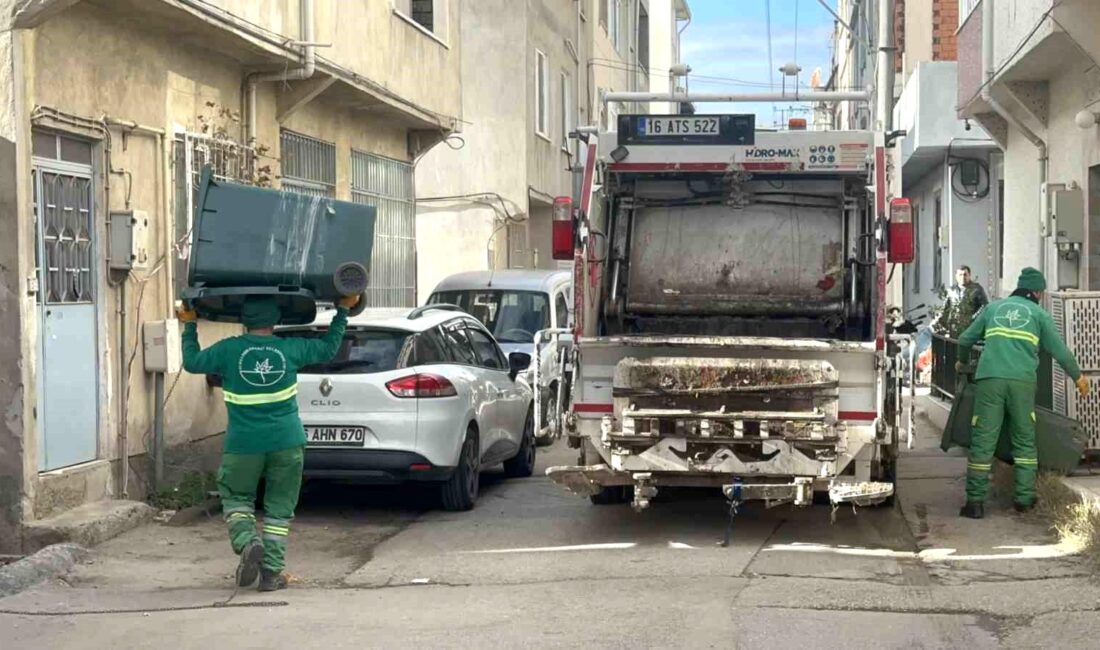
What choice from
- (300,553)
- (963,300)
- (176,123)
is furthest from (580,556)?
(963,300)

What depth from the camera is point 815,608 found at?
23.9 ft

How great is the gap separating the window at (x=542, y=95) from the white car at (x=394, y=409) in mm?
15015

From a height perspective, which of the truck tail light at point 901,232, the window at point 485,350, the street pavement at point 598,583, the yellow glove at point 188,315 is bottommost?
the street pavement at point 598,583

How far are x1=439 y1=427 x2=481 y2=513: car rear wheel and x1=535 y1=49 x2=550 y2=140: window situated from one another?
15.3 m

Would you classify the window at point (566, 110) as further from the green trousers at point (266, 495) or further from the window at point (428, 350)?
the green trousers at point (266, 495)

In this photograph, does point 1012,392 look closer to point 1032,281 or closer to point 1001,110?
point 1032,281

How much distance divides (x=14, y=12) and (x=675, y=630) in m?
5.34

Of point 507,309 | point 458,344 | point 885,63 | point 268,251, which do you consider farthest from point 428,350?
point 885,63

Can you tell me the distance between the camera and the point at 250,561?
790 centimetres

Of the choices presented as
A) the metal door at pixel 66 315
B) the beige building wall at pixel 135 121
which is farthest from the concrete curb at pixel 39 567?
the metal door at pixel 66 315

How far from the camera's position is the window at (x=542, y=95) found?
2573cm

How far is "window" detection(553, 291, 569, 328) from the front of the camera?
1611 centimetres

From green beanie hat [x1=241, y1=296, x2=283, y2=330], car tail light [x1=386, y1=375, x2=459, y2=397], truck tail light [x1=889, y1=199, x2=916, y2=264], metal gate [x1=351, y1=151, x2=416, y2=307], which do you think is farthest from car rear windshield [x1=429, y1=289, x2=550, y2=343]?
green beanie hat [x1=241, y1=296, x2=283, y2=330]

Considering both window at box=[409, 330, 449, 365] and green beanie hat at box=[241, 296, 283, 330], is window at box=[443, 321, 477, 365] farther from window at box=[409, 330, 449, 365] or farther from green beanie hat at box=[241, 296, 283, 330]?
green beanie hat at box=[241, 296, 283, 330]
